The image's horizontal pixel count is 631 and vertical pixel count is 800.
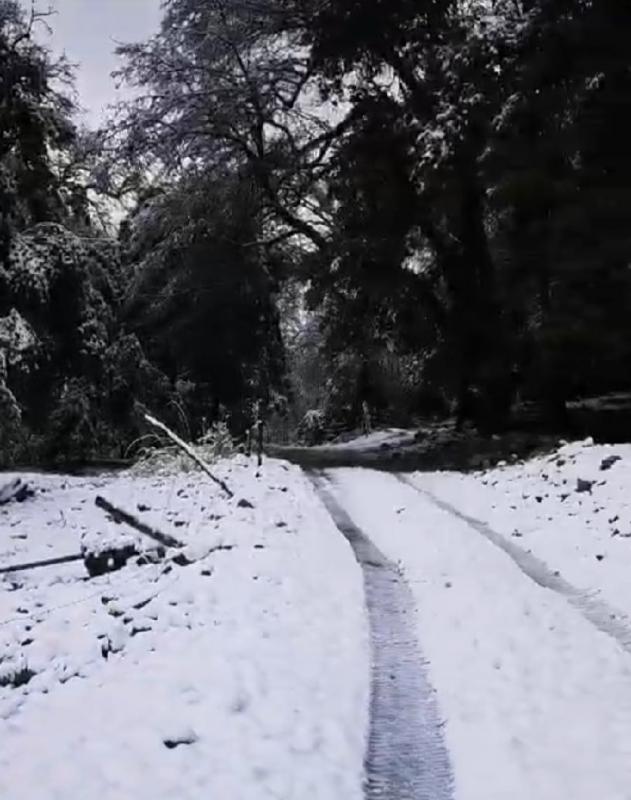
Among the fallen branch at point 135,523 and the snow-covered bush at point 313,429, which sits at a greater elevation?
the snow-covered bush at point 313,429

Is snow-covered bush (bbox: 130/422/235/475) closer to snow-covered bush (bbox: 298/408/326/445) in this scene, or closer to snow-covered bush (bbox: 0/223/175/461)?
snow-covered bush (bbox: 0/223/175/461)

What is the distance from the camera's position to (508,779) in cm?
466

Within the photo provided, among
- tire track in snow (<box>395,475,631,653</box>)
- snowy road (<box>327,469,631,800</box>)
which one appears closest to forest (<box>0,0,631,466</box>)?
tire track in snow (<box>395,475,631,653</box>)

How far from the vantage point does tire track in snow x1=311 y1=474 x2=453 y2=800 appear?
469 centimetres

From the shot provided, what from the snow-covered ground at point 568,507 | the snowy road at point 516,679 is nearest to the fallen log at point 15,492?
the snow-covered ground at point 568,507

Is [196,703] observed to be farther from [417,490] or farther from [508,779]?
[417,490]

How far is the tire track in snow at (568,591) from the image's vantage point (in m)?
6.97

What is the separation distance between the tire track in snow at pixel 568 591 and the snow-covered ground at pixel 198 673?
5.56 ft

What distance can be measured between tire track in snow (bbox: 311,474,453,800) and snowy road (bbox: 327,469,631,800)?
0.07 meters

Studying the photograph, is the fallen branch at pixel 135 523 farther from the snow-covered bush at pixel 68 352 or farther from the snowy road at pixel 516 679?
the snow-covered bush at pixel 68 352

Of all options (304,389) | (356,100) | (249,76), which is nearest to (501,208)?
(356,100)

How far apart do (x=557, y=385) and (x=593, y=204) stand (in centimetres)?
494

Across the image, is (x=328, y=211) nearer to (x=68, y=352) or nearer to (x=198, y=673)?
(x=68, y=352)

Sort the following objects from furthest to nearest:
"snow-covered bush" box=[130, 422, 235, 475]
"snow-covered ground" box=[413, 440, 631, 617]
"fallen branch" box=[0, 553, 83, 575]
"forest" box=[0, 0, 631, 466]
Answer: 1. "snow-covered bush" box=[130, 422, 235, 475]
2. "forest" box=[0, 0, 631, 466]
3. "fallen branch" box=[0, 553, 83, 575]
4. "snow-covered ground" box=[413, 440, 631, 617]
